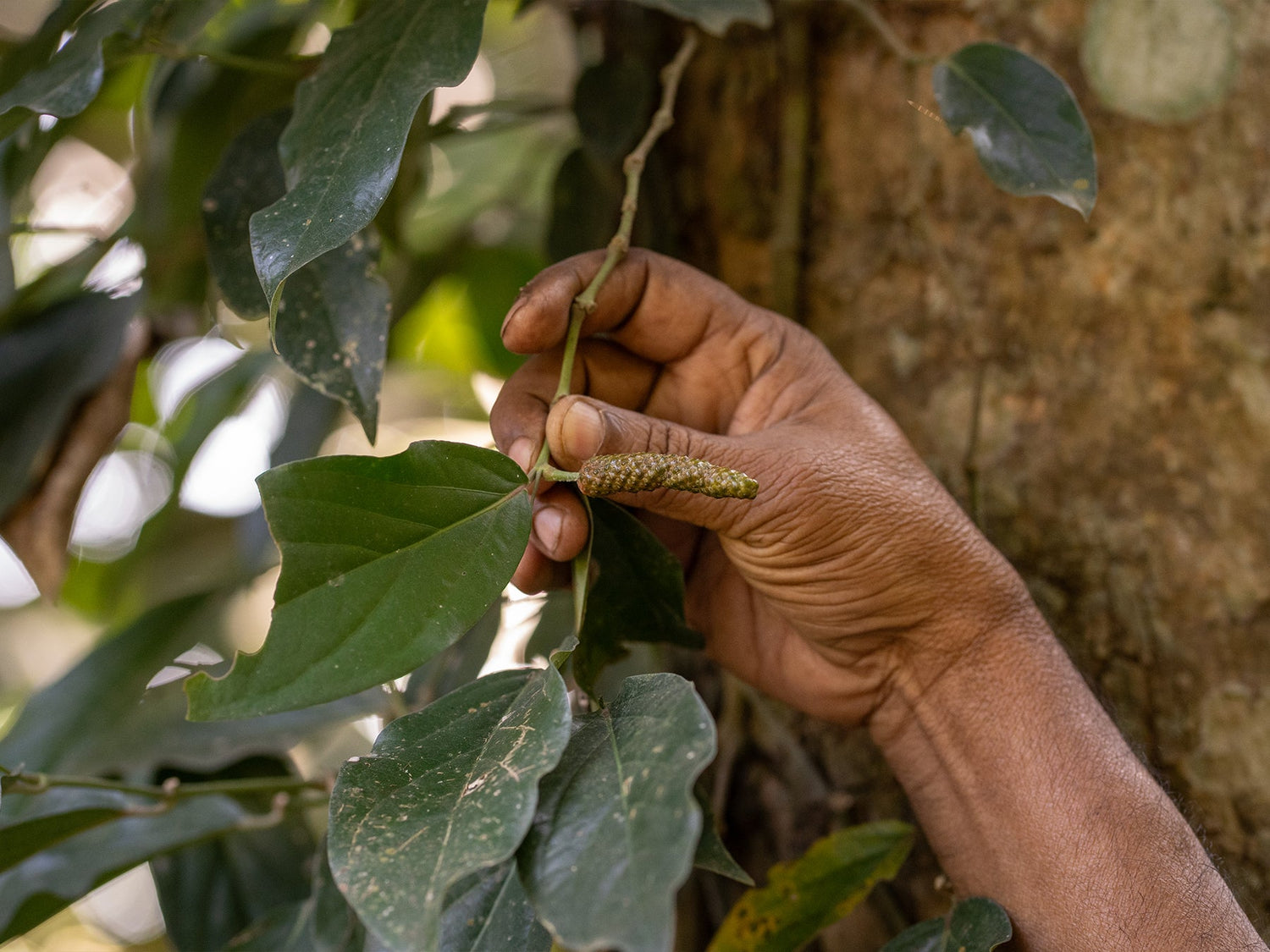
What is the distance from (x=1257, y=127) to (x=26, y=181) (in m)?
1.27

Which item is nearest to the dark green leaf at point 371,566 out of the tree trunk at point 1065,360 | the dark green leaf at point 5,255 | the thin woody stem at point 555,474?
the thin woody stem at point 555,474

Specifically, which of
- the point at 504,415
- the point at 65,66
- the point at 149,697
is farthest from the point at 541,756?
the point at 149,697

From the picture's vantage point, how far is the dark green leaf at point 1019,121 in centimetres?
72

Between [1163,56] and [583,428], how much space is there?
734 millimetres

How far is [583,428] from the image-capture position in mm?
582

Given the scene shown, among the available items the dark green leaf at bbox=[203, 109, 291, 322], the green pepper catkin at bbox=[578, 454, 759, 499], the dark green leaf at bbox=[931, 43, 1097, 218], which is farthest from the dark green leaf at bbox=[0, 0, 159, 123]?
the dark green leaf at bbox=[931, 43, 1097, 218]

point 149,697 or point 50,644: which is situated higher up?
point 149,697

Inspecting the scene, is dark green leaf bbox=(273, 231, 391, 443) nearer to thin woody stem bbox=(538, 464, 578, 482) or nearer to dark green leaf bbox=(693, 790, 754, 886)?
thin woody stem bbox=(538, 464, 578, 482)

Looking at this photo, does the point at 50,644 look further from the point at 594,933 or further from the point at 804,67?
the point at 594,933

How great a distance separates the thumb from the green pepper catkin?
0.8 inches

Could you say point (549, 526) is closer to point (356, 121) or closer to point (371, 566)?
point (371, 566)

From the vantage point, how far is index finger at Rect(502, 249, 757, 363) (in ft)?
2.15

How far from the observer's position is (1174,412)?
2.95 feet

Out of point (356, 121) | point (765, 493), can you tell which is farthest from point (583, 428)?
point (356, 121)
